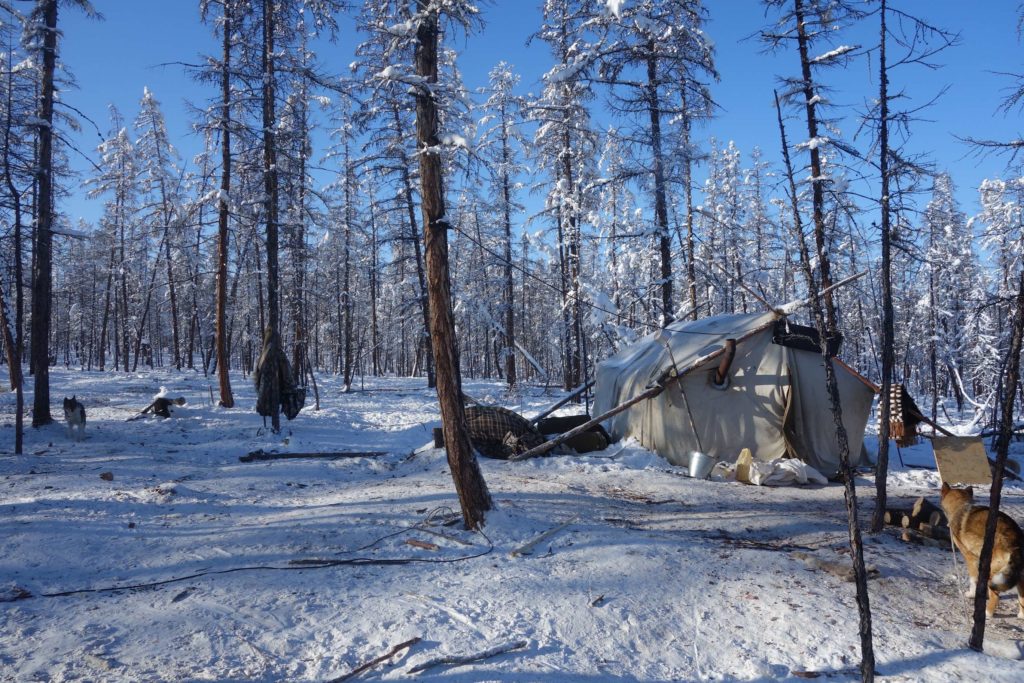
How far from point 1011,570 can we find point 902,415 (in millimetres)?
5488

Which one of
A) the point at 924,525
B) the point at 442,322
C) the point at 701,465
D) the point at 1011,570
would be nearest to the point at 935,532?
the point at 924,525

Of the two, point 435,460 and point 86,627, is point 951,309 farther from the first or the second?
point 86,627

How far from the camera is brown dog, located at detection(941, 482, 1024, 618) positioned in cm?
445

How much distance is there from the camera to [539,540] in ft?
18.7

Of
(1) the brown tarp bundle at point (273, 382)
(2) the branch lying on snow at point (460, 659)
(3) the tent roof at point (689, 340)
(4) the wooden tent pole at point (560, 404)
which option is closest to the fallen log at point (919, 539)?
(3) the tent roof at point (689, 340)

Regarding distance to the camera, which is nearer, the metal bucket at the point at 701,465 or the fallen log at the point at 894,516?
the fallen log at the point at 894,516

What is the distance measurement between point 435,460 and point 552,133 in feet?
53.3

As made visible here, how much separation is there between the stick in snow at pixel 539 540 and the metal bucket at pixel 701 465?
3.85 meters

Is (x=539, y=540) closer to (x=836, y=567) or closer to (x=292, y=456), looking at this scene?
(x=836, y=567)

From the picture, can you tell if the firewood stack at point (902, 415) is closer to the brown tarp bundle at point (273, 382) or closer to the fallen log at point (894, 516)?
the fallen log at point (894, 516)

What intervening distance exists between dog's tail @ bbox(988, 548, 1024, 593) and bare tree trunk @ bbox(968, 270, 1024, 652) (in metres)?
0.69

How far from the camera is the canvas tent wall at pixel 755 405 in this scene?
32.4 ft

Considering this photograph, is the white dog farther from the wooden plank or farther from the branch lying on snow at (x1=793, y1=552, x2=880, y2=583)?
the wooden plank

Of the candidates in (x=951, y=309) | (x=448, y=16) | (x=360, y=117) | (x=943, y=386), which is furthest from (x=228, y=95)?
(x=943, y=386)
